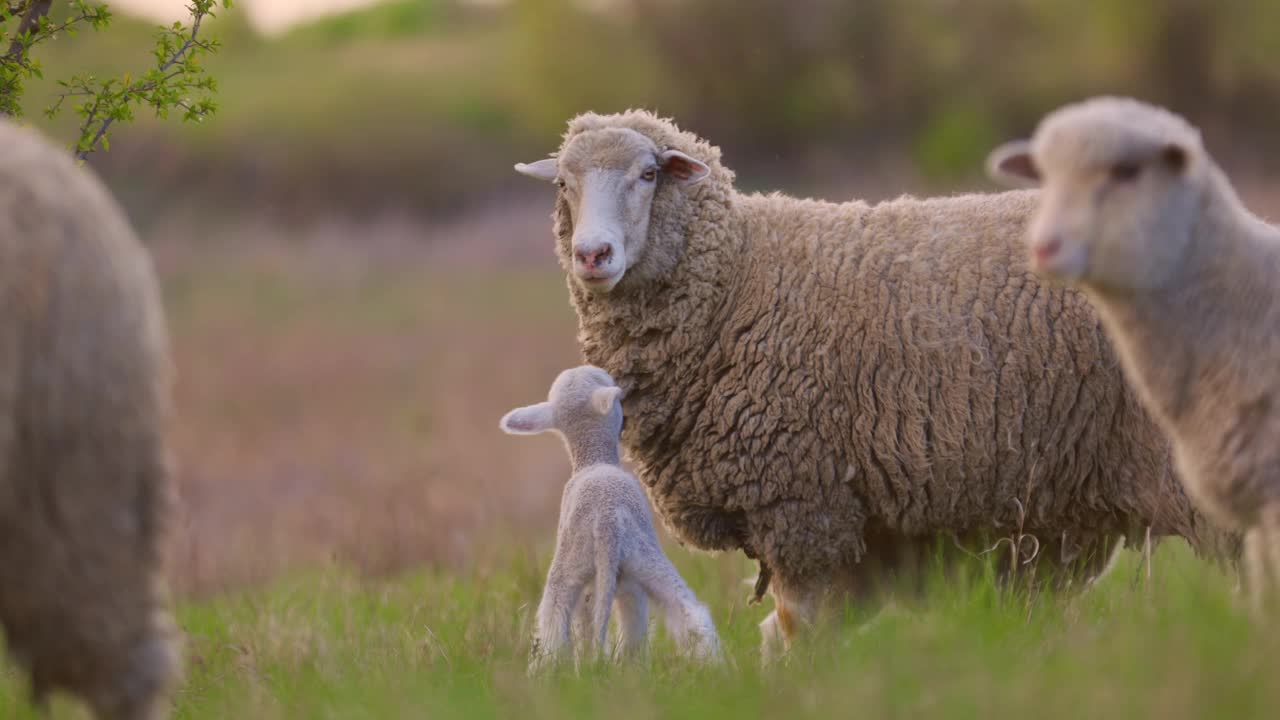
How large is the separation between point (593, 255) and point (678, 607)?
124cm

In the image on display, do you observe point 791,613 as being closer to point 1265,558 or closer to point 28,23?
point 1265,558

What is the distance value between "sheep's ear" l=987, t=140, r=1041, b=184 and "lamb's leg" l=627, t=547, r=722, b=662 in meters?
1.55

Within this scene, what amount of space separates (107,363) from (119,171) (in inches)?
1320

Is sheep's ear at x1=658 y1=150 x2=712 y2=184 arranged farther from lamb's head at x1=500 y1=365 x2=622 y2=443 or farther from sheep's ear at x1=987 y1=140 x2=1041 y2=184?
sheep's ear at x1=987 y1=140 x2=1041 y2=184

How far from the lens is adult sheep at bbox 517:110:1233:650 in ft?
16.5

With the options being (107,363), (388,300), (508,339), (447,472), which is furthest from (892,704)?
(388,300)

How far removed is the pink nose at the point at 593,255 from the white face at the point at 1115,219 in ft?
5.82

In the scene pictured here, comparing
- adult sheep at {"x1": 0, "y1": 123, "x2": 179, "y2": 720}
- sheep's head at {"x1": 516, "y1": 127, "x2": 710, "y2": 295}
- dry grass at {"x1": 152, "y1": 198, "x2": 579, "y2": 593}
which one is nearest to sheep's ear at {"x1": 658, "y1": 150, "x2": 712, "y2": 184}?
sheep's head at {"x1": 516, "y1": 127, "x2": 710, "y2": 295}

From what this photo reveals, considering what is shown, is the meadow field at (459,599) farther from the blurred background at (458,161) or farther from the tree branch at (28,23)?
the tree branch at (28,23)

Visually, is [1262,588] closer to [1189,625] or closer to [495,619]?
[1189,625]

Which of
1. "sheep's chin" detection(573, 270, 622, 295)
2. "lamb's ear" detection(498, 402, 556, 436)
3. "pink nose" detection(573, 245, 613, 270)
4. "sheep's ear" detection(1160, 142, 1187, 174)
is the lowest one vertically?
"lamb's ear" detection(498, 402, 556, 436)

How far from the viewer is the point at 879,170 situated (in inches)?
1415

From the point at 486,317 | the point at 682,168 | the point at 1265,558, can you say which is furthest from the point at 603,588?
the point at 486,317

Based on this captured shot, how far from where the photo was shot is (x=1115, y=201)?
3539mm
